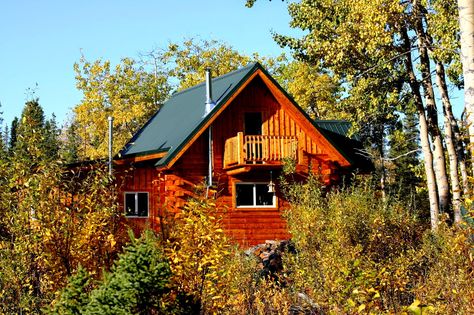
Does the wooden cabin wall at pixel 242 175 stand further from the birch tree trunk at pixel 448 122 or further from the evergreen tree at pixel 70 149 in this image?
the birch tree trunk at pixel 448 122

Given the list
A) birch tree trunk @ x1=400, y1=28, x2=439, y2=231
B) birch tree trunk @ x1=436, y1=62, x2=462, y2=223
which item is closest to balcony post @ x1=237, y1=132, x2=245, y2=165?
birch tree trunk @ x1=400, y1=28, x2=439, y2=231

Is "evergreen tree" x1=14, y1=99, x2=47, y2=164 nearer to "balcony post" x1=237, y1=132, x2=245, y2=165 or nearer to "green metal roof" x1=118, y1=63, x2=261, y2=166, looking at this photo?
"green metal roof" x1=118, y1=63, x2=261, y2=166

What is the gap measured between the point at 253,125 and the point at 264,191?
253cm

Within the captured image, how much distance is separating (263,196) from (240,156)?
2.34 metres

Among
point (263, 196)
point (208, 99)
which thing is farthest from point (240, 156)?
point (208, 99)

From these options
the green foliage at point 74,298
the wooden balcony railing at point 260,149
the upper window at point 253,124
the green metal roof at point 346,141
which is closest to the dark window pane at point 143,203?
the wooden balcony railing at point 260,149

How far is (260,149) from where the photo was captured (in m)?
28.1

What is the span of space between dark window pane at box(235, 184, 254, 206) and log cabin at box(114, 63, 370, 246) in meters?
0.04

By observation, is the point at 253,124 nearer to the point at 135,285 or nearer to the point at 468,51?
the point at 468,51

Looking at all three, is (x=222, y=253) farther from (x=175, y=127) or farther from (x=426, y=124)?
(x=175, y=127)

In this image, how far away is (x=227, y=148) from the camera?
28500 millimetres

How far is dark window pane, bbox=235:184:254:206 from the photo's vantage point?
28875 mm

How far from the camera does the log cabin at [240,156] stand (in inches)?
1095

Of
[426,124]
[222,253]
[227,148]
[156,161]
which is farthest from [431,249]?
[156,161]
